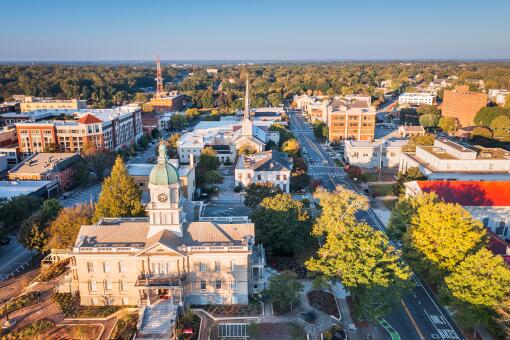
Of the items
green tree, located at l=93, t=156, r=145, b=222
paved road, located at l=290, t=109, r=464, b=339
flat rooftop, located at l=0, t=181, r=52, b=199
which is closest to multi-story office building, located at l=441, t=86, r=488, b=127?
paved road, located at l=290, t=109, r=464, b=339

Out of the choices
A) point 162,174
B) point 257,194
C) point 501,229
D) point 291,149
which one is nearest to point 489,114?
point 291,149

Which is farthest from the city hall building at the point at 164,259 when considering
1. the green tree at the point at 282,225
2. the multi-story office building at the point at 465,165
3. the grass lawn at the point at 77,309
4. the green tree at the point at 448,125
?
the green tree at the point at 448,125

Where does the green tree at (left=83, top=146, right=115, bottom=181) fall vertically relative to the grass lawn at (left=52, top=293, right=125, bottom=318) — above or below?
above

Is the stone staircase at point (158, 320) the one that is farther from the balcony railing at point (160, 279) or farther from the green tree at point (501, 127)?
the green tree at point (501, 127)

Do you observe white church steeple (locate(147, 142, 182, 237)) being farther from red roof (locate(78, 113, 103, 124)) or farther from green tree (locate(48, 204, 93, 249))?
red roof (locate(78, 113, 103, 124))

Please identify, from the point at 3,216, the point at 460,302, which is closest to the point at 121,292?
the point at 3,216
